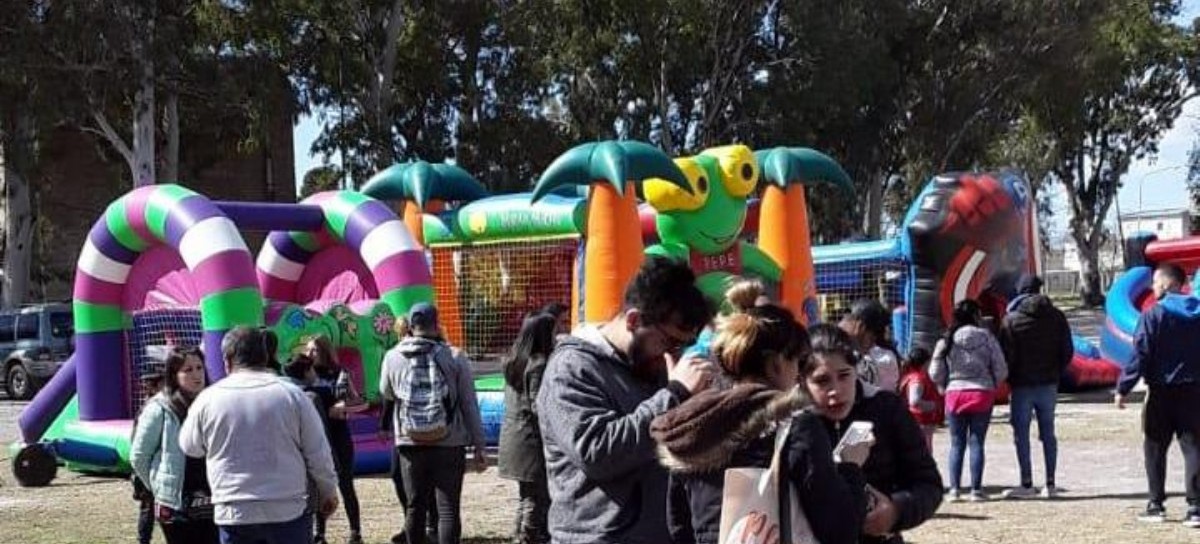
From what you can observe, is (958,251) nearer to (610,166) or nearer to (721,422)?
(610,166)

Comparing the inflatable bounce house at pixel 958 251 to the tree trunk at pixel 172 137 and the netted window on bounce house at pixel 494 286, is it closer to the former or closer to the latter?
the netted window on bounce house at pixel 494 286

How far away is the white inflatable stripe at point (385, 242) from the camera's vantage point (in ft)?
46.3

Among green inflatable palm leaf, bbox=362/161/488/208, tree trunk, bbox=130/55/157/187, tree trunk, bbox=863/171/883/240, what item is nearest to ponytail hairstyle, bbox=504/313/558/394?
green inflatable palm leaf, bbox=362/161/488/208

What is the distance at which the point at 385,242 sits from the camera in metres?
14.2

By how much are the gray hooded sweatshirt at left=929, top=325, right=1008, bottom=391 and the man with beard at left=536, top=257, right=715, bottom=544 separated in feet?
22.0

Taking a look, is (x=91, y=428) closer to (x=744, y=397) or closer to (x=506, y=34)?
(x=744, y=397)

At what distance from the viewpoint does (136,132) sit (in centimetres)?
3022

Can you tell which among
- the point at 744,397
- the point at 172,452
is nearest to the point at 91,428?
the point at 172,452

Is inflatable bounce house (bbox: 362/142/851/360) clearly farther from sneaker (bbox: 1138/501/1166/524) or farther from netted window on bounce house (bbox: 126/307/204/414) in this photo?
sneaker (bbox: 1138/501/1166/524)

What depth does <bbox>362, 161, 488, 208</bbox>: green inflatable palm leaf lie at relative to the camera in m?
17.4

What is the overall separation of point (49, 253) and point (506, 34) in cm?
1424

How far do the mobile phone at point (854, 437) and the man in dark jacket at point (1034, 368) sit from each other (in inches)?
288

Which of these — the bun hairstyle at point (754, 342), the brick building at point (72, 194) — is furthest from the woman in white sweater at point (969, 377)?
the brick building at point (72, 194)

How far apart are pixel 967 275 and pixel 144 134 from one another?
1865 centimetres
